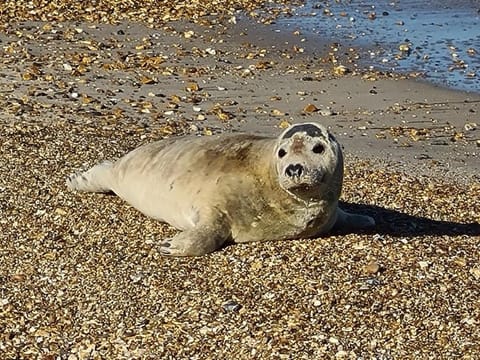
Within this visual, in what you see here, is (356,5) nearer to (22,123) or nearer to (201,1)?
(201,1)

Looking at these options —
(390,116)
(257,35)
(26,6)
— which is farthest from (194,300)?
(26,6)

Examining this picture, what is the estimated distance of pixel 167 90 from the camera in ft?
34.7

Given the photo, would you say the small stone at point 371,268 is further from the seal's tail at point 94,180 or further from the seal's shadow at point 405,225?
the seal's tail at point 94,180

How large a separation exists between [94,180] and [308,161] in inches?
72.1

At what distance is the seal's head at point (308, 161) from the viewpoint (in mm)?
5207

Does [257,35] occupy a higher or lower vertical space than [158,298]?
lower

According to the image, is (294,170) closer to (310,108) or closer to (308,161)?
(308,161)

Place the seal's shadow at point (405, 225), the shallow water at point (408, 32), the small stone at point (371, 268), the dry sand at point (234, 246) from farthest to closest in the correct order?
the shallow water at point (408, 32) → the seal's shadow at point (405, 225) → the small stone at point (371, 268) → the dry sand at point (234, 246)

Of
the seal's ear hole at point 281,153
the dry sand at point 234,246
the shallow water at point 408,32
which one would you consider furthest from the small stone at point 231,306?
the shallow water at point 408,32

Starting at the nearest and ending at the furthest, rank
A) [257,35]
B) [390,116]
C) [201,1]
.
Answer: [390,116] → [257,35] → [201,1]

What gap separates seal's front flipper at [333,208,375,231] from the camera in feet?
19.1

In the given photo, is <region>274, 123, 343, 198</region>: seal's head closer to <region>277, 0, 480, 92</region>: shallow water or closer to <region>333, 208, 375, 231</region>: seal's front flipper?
<region>333, 208, 375, 231</region>: seal's front flipper

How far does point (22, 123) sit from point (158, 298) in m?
4.13

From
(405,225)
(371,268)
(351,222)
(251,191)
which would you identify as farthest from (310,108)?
(371,268)
